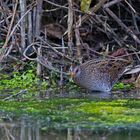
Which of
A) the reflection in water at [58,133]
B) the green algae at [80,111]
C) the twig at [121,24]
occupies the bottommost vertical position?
the reflection in water at [58,133]

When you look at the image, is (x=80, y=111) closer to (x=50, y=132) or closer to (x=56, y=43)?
(x=50, y=132)

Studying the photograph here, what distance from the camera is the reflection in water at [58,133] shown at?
584 cm

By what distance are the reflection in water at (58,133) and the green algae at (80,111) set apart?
0.19m

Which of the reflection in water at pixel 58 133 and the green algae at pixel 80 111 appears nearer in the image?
the reflection in water at pixel 58 133

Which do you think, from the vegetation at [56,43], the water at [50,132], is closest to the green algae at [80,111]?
the vegetation at [56,43]

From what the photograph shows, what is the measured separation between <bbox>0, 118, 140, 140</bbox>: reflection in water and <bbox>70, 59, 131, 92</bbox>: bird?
2102 millimetres

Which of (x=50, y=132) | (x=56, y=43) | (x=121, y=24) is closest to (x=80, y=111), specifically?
(x=50, y=132)

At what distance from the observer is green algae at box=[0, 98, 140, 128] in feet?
21.1

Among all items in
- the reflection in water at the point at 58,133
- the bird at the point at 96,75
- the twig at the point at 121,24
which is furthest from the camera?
the twig at the point at 121,24

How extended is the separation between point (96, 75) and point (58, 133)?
8.29 ft

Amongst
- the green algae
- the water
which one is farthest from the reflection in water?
the green algae

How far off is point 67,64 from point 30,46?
2.11ft

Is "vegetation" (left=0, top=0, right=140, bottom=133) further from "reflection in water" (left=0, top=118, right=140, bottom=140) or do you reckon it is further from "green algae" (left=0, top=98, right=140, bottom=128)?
"reflection in water" (left=0, top=118, right=140, bottom=140)

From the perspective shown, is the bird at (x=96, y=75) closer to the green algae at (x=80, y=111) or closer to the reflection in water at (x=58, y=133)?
the green algae at (x=80, y=111)
